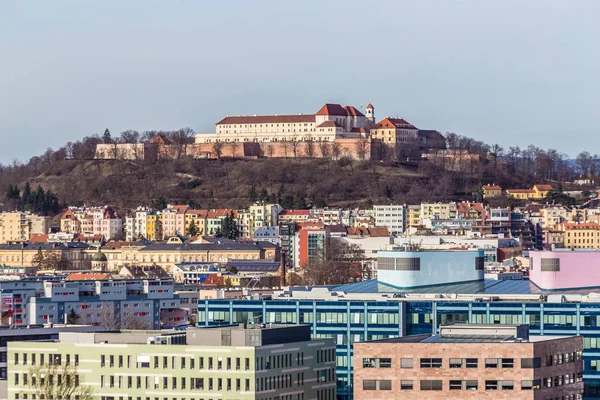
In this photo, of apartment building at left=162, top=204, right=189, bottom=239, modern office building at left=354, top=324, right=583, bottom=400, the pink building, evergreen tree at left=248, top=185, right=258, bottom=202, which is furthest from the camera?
evergreen tree at left=248, top=185, right=258, bottom=202

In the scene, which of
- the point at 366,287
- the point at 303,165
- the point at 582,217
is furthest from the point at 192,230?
the point at 366,287

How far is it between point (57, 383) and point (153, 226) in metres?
130

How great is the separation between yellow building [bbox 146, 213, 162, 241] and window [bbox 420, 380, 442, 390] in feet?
437

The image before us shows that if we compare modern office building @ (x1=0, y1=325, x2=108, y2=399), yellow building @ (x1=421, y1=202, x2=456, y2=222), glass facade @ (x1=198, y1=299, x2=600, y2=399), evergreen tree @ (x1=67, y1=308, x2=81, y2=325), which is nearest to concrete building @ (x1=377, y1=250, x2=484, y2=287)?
glass facade @ (x1=198, y1=299, x2=600, y2=399)

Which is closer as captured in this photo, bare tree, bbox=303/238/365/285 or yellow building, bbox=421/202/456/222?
bare tree, bbox=303/238/365/285

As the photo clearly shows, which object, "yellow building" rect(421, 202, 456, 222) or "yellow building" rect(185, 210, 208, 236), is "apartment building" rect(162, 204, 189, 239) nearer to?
"yellow building" rect(185, 210, 208, 236)

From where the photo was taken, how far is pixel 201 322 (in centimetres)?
6812

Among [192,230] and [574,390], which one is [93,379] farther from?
[192,230]

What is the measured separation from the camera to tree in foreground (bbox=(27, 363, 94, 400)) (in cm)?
5288

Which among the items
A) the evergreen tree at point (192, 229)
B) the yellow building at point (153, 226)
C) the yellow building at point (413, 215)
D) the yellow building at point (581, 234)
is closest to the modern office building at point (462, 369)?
the yellow building at point (581, 234)

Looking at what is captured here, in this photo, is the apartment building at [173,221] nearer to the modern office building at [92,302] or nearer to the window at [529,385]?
the modern office building at [92,302]

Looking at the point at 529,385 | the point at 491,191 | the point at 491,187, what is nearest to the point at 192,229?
the point at 491,191

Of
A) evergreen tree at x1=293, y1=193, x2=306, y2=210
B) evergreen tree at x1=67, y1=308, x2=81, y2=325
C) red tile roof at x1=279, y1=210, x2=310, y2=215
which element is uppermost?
evergreen tree at x1=293, y1=193, x2=306, y2=210

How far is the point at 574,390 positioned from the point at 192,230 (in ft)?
418
